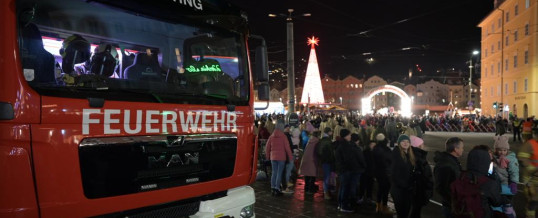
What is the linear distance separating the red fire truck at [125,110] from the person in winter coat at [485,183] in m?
2.65

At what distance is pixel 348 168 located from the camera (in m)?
7.74

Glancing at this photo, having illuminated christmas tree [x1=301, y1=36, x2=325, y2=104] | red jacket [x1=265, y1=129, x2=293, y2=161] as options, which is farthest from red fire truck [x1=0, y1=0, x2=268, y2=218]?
illuminated christmas tree [x1=301, y1=36, x2=325, y2=104]

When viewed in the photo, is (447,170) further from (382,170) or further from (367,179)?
(367,179)

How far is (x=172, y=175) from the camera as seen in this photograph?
399 cm

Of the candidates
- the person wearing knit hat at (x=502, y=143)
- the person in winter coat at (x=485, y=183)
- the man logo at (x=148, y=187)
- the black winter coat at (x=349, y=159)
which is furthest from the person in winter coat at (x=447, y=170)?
the man logo at (x=148, y=187)

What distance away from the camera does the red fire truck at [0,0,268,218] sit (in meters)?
3.15

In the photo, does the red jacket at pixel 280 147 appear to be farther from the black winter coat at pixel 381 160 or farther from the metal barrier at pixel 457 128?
the metal barrier at pixel 457 128

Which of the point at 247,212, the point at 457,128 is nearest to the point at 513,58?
the point at 457,128

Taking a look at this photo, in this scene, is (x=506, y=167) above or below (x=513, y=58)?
below

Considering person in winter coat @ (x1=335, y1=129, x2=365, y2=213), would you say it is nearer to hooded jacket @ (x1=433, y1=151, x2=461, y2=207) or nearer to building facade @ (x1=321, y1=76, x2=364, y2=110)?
hooded jacket @ (x1=433, y1=151, x2=461, y2=207)

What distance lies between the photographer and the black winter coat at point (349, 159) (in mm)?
7723

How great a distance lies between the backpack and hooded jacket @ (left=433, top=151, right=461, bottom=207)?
0.98ft

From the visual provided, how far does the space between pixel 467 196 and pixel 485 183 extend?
1.01 feet

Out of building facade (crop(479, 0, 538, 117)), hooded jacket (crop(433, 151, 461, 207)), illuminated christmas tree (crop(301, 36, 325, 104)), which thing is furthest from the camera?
A: building facade (crop(479, 0, 538, 117))
